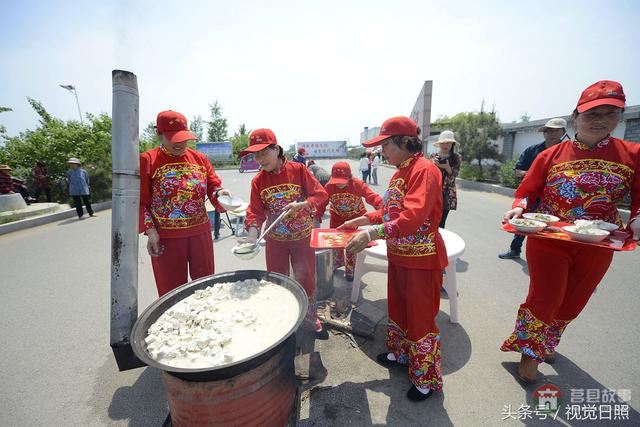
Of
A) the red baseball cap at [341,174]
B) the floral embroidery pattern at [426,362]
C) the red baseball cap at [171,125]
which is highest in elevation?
the red baseball cap at [171,125]

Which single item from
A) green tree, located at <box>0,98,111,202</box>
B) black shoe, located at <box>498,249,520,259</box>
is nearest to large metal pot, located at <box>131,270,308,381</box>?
black shoe, located at <box>498,249,520,259</box>

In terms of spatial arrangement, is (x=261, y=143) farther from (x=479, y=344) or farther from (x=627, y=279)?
(x=627, y=279)

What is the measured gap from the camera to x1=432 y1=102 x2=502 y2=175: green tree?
47.3 ft

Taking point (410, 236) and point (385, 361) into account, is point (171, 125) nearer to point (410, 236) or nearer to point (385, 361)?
point (410, 236)

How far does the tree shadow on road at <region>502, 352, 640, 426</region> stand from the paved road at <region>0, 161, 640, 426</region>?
0.5 inches

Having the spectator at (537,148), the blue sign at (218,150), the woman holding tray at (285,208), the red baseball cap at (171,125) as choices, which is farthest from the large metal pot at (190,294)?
the blue sign at (218,150)

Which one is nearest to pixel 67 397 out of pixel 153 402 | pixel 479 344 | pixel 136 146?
pixel 153 402

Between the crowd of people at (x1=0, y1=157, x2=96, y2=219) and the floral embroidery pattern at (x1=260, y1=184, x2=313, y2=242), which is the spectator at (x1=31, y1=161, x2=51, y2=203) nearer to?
the crowd of people at (x1=0, y1=157, x2=96, y2=219)

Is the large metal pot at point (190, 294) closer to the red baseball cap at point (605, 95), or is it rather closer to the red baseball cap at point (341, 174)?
the red baseball cap at point (341, 174)

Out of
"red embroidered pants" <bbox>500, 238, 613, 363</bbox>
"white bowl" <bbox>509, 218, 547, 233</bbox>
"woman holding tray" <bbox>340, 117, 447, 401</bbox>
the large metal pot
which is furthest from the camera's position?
"red embroidered pants" <bbox>500, 238, 613, 363</bbox>

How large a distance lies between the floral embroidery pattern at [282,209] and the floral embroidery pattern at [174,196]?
631 millimetres

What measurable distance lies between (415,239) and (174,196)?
6.61 ft

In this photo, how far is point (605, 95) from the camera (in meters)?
1.79

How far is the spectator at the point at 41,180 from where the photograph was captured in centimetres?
1124
